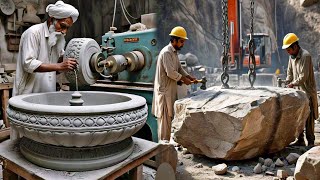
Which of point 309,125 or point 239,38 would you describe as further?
point 239,38

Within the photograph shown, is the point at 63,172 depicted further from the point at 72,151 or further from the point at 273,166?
the point at 273,166

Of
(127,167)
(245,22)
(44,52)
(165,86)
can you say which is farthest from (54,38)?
(245,22)

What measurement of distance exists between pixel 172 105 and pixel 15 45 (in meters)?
3.94

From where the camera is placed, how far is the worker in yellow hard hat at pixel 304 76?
3705mm

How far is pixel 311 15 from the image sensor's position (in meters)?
13.5

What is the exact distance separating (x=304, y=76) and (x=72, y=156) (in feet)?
10.7

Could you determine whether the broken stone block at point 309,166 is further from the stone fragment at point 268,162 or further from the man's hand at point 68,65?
the man's hand at point 68,65

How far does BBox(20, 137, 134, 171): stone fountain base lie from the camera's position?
4.45 feet

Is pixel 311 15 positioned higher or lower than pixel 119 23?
higher

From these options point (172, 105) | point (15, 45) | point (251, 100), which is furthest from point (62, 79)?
point (251, 100)

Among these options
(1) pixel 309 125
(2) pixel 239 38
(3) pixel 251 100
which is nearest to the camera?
(3) pixel 251 100

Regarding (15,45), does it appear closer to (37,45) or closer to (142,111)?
(37,45)

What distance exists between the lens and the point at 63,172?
4.41 feet

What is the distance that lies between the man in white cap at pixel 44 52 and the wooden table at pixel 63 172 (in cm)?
45
